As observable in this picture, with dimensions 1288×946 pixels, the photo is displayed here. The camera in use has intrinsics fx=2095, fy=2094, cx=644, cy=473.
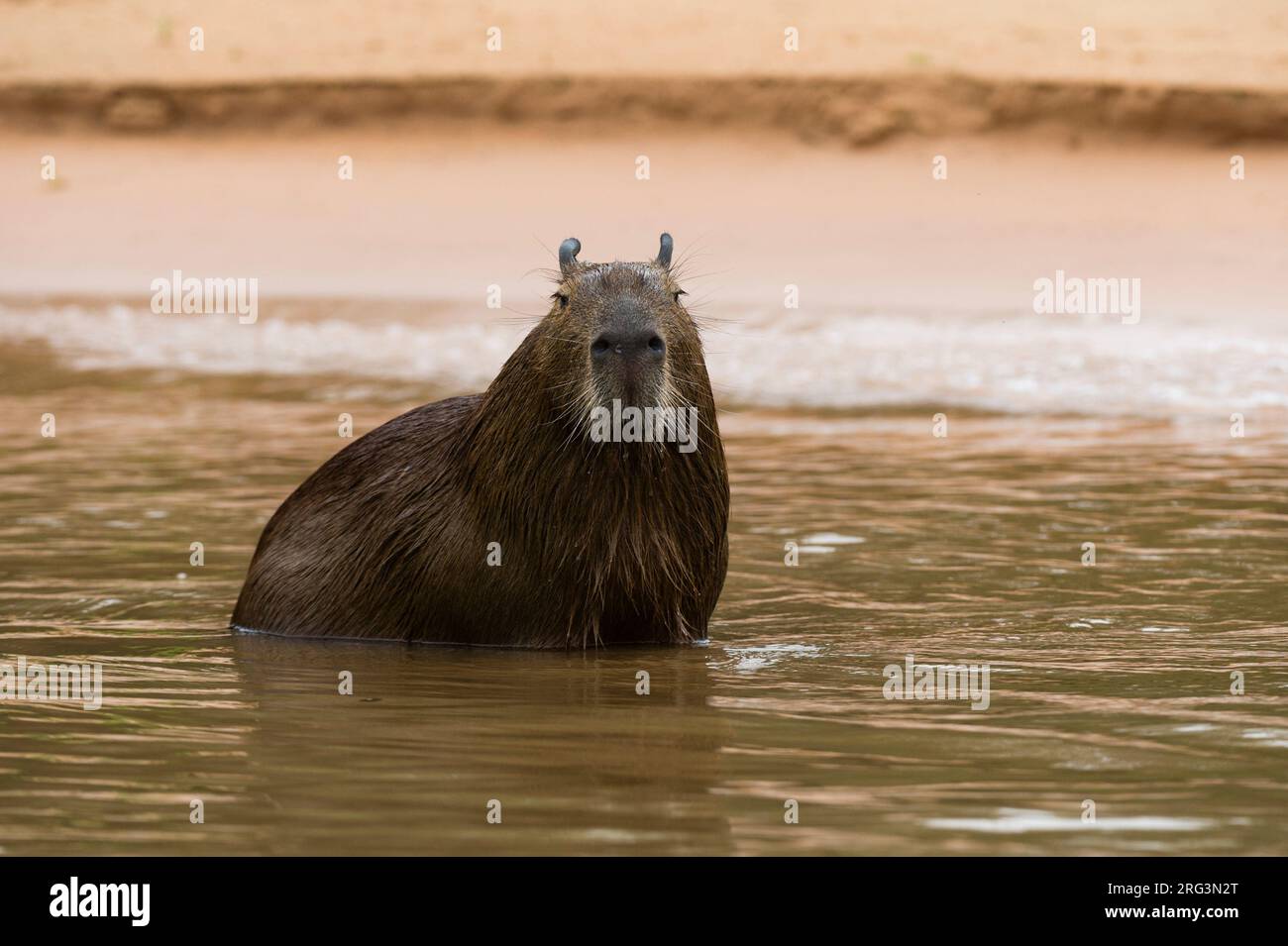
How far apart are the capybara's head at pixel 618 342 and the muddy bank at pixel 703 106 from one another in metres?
21.7

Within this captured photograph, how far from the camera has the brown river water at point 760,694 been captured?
4.43 metres

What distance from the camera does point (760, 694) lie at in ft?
19.0

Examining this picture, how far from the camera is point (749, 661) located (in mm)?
6305

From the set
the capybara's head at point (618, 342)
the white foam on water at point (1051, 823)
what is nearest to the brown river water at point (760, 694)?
the white foam on water at point (1051, 823)

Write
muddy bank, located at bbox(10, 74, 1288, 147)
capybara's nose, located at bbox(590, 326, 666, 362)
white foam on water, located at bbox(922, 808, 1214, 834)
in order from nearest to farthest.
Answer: white foam on water, located at bbox(922, 808, 1214, 834), capybara's nose, located at bbox(590, 326, 666, 362), muddy bank, located at bbox(10, 74, 1288, 147)

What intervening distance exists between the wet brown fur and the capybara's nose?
0.24 feet

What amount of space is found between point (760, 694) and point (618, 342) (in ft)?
3.45

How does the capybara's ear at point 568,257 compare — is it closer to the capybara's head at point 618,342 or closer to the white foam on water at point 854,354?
the capybara's head at point 618,342

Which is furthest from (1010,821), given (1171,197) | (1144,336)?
(1171,197)

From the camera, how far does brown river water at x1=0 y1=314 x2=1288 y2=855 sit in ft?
14.5

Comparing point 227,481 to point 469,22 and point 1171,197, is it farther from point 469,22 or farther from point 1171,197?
point 469,22

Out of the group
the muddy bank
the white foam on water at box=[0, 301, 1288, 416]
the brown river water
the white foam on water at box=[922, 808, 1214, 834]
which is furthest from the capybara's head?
the muddy bank

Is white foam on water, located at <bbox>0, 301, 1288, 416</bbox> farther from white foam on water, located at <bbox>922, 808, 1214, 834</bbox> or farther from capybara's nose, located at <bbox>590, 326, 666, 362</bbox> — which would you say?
white foam on water, located at <bbox>922, 808, 1214, 834</bbox>

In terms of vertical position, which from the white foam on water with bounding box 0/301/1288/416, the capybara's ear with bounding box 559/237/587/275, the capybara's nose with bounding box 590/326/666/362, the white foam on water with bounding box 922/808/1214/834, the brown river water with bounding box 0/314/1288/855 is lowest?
the white foam on water with bounding box 922/808/1214/834
